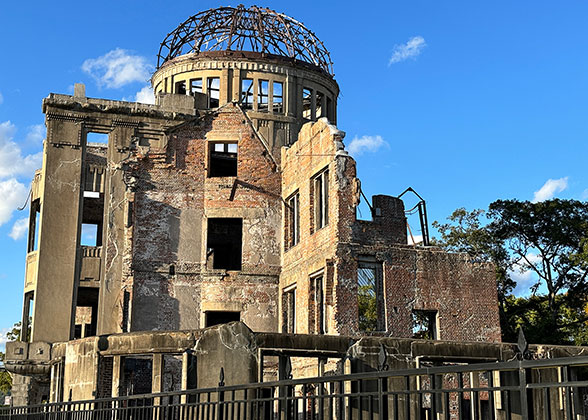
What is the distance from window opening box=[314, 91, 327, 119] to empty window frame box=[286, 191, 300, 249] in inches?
309

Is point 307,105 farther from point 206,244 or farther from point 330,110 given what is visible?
point 206,244

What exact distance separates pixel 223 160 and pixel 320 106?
5783mm

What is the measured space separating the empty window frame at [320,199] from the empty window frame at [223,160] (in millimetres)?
6674

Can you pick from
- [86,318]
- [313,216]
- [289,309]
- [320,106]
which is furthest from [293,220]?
[86,318]

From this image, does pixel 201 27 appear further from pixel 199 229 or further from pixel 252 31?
pixel 199 229

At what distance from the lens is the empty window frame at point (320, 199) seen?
926 inches

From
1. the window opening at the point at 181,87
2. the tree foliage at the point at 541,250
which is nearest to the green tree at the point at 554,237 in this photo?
the tree foliage at the point at 541,250

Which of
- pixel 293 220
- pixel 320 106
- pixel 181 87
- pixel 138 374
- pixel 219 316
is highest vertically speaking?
pixel 181 87

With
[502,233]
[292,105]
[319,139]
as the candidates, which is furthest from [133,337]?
[502,233]

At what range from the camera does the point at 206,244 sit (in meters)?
26.5

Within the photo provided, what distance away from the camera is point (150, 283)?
2567 cm

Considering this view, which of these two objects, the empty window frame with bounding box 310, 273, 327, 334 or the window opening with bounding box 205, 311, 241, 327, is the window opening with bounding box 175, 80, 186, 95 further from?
the empty window frame with bounding box 310, 273, 327, 334

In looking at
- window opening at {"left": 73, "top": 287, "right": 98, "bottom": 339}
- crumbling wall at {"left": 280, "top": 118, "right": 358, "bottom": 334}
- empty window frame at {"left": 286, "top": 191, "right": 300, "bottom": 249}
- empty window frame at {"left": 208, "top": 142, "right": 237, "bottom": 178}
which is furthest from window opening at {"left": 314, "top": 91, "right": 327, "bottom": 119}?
window opening at {"left": 73, "top": 287, "right": 98, "bottom": 339}

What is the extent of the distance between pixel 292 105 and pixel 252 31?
357 centimetres
